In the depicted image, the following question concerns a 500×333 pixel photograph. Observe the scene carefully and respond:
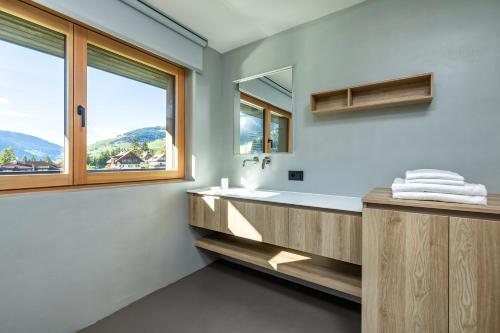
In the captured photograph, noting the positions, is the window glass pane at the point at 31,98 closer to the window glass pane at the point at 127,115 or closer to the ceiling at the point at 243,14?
the window glass pane at the point at 127,115

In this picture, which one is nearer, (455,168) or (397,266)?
(397,266)

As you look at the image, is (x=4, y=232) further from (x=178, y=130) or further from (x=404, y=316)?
(x=404, y=316)

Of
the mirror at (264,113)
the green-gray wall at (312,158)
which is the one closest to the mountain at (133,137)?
the green-gray wall at (312,158)

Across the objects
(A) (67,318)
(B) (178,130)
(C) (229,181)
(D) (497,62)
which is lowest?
(A) (67,318)

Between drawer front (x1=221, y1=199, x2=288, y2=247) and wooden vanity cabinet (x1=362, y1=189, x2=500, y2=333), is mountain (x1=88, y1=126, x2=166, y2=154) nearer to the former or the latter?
drawer front (x1=221, y1=199, x2=288, y2=247)

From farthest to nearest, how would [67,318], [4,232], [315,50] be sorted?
[315,50] < [67,318] < [4,232]

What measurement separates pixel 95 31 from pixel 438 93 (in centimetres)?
257

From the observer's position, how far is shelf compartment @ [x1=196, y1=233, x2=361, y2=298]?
5.14 feet

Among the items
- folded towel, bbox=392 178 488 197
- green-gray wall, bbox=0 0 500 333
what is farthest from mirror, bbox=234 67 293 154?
folded towel, bbox=392 178 488 197

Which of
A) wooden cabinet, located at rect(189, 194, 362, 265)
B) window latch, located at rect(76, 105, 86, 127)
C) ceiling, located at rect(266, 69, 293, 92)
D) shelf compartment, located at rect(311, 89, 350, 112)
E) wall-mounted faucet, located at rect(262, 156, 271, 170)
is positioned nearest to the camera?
wooden cabinet, located at rect(189, 194, 362, 265)

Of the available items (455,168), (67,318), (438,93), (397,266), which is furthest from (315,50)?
(67,318)

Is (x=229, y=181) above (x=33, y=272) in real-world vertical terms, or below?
above

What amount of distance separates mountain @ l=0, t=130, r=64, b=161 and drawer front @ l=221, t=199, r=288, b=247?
4.25 ft

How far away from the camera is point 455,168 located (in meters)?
1.52
